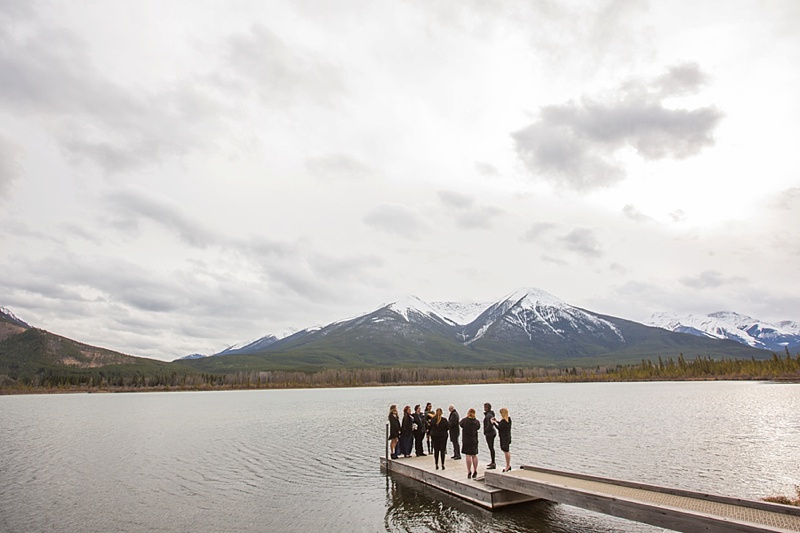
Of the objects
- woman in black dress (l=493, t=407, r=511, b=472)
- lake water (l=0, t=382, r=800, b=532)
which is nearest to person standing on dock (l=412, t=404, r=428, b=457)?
lake water (l=0, t=382, r=800, b=532)

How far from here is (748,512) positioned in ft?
50.2

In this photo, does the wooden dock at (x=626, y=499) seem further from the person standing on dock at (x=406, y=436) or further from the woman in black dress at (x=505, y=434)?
the person standing on dock at (x=406, y=436)

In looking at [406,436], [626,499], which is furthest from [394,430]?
[626,499]

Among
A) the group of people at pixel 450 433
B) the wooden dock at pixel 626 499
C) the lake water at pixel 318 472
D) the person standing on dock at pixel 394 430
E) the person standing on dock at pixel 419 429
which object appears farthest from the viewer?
the person standing on dock at pixel 419 429

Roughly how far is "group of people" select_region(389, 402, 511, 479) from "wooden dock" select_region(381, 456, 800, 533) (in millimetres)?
1124

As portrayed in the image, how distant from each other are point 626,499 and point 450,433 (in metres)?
12.4

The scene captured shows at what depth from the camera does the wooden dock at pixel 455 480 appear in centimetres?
2208

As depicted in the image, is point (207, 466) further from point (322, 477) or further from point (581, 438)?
point (581, 438)

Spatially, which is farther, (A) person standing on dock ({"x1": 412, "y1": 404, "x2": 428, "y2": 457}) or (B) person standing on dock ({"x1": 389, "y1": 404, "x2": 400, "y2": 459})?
(A) person standing on dock ({"x1": 412, "y1": 404, "x2": 428, "y2": 457})

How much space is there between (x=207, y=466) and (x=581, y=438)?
102 feet

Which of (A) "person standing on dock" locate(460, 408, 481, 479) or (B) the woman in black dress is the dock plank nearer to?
(B) the woman in black dress

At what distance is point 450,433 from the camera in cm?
2803

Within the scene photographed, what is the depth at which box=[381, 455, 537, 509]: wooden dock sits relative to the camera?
2208 centimetres

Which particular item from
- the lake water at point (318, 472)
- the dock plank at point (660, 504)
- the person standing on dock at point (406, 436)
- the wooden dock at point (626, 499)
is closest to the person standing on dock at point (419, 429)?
the person standing on dock at point (406, 436)
